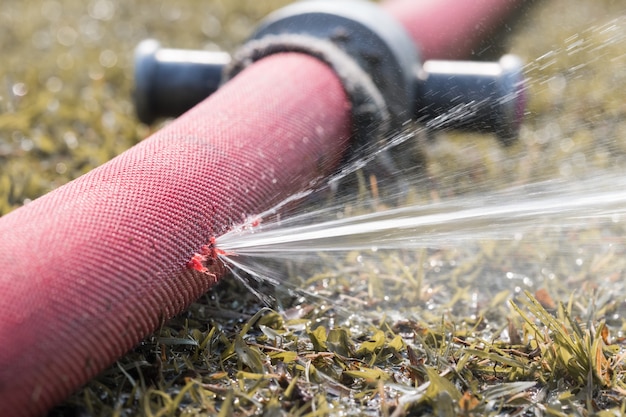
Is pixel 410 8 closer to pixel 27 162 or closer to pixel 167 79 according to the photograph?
pixel 167 79

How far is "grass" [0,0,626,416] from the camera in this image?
60.9 inches

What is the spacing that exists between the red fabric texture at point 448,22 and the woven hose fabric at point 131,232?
3.06ft

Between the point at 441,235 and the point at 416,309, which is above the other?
the point at 441,235

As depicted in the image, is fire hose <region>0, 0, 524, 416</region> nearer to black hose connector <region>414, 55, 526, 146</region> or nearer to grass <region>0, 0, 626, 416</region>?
black hose connector <region>414, 55, 526, 146</region>

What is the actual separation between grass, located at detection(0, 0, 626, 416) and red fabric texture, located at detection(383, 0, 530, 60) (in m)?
0.22

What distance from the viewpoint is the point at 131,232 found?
1.56 m

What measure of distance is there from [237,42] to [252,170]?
225 cm

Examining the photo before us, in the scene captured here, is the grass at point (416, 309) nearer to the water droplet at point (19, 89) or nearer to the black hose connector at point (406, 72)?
the water droplet at point (19, 89)

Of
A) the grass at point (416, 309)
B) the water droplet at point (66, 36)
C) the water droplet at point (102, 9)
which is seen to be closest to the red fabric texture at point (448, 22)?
the grass at point (416, 309)

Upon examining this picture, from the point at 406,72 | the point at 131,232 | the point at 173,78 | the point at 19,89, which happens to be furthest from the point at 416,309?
the point at 19,89

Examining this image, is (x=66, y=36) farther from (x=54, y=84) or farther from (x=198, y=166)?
(x=198, y=166)

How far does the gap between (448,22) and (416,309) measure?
1527mm

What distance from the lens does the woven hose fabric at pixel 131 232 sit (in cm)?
137

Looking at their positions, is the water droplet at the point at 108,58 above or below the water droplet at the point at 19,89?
above
